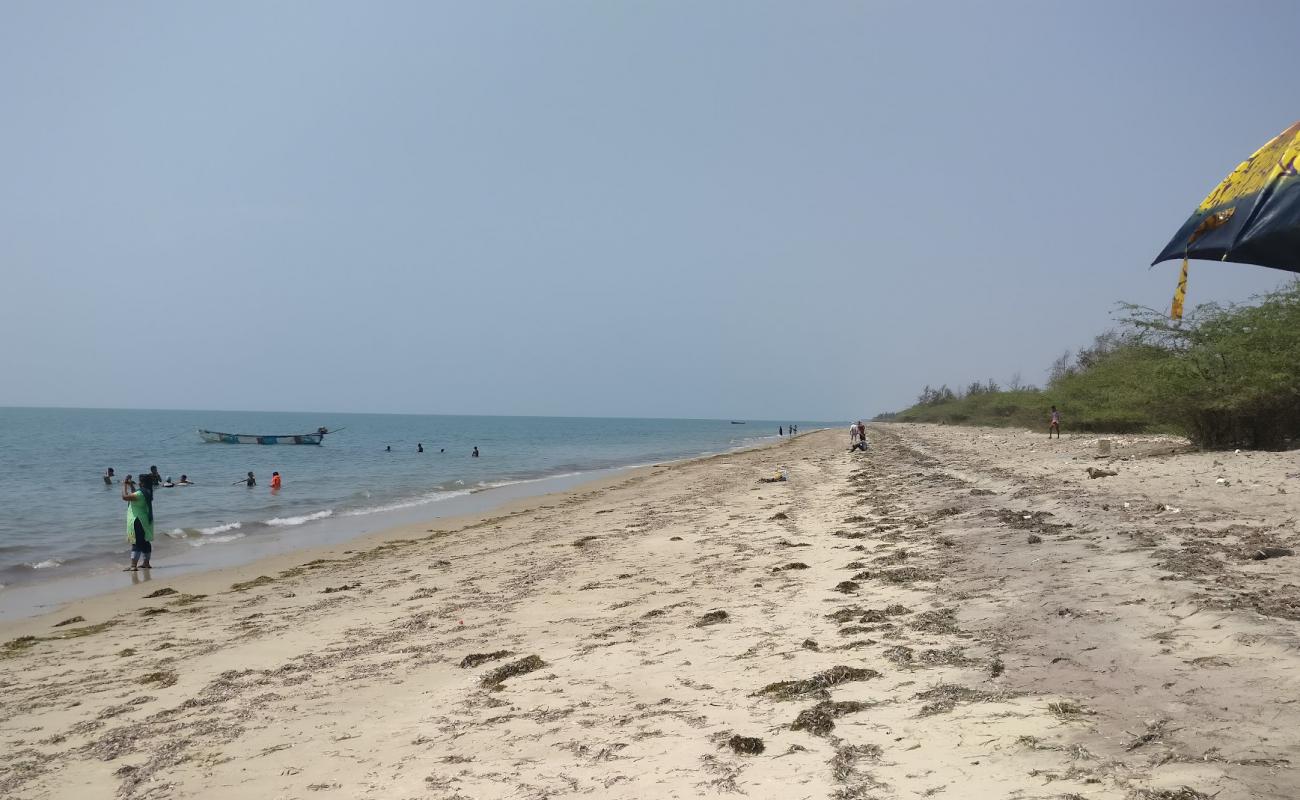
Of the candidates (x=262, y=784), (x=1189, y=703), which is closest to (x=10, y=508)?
(x=262, y=784)

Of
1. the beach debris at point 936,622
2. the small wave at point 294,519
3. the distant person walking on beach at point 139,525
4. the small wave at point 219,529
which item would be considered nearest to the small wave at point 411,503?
the small wave at point 294,519

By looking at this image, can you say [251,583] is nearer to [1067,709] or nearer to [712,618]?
[712,618]

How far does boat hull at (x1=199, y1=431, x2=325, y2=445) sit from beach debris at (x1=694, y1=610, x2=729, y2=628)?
228 ft

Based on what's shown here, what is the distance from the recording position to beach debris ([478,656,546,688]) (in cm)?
570

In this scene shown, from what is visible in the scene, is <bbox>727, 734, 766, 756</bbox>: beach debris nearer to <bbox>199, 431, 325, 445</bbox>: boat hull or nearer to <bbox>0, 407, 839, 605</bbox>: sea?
<bbox>0, 407, 839, 605</bbox>: sea

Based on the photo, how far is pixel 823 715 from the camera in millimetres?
4309

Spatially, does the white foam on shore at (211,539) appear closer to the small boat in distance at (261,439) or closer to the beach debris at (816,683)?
the beach debris at (816,683)

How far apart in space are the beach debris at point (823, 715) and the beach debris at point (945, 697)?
0.34 metres

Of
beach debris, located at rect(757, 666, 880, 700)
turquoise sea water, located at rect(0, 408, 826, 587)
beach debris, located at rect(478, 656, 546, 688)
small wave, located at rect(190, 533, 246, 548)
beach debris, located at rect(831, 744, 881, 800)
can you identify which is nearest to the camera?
beach debris, located at rect(831, 744, 881, 800)

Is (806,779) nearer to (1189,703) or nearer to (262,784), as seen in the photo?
(1189,703)

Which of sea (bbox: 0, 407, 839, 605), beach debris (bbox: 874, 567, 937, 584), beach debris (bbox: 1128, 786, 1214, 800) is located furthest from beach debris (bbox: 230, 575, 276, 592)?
beach debris (bbox: 1128, 786, 1214, 800)

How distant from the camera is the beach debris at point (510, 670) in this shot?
5699 mm

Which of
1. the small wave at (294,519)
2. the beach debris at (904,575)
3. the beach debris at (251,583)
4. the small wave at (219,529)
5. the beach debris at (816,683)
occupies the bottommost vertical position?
the small wave at (294,519)

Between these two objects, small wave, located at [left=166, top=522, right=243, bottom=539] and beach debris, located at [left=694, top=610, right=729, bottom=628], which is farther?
small wave, located at [left=166, top=522, right=243, bottom=539]
